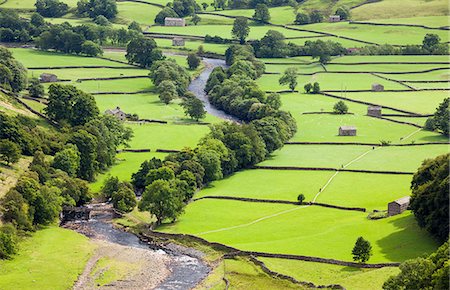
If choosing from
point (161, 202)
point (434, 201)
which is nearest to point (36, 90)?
point (161, 202)

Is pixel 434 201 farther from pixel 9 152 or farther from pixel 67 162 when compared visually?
pixel 9 152

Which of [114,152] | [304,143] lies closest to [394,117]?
[304,143]

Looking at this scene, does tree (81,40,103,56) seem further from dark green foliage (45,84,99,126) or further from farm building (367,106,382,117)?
farm building (367,106,382,117)

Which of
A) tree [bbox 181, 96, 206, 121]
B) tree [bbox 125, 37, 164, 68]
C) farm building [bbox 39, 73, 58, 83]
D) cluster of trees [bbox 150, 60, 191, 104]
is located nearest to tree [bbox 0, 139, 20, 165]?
tree [bbox 181, 96, 206, 121]

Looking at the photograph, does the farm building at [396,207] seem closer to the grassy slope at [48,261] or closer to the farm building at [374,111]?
the grassy slope at [48,261]

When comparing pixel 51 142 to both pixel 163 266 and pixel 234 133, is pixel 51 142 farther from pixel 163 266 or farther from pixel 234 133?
pixel 163 266

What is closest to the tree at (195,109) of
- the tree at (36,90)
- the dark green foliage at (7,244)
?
the tree at (36,90)
